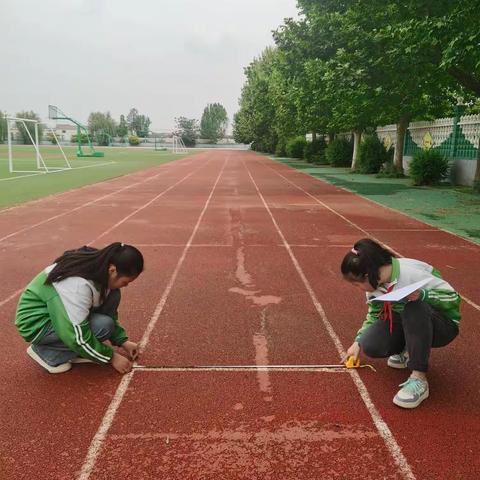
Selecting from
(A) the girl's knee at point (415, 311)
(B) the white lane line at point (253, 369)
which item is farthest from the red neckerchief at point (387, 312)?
(B) the white lane line at point (253, 369)

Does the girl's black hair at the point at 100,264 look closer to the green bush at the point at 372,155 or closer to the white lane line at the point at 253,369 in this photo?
the white lane line at the point at 253,369

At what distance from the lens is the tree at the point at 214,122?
12350 cm

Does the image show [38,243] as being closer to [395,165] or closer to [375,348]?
[375,348]

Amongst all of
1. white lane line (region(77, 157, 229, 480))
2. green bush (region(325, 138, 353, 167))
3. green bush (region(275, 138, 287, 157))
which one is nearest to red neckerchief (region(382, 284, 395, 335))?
white lane line (region(77, 157, 229, 480))

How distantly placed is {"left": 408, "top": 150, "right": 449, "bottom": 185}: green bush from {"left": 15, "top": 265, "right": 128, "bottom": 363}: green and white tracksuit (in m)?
14.8

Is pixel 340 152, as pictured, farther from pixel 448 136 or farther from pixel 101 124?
pixel 101 124

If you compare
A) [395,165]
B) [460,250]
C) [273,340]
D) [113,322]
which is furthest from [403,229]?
[395,165]

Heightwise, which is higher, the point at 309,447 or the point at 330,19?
the point at 330,19

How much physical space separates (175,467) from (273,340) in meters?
1.68

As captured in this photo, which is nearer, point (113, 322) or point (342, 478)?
point (342, 478)

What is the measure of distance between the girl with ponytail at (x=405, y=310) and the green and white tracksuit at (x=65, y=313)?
1556 millimetres

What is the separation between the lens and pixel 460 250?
715 cm

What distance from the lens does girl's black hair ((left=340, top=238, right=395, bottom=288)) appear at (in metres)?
2.83

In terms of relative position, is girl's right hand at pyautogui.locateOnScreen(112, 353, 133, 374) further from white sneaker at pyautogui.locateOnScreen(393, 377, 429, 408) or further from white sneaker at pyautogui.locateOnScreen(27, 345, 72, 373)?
white sneaker at pyautogui.locateOnScreen(393, 377, 429, 408)
